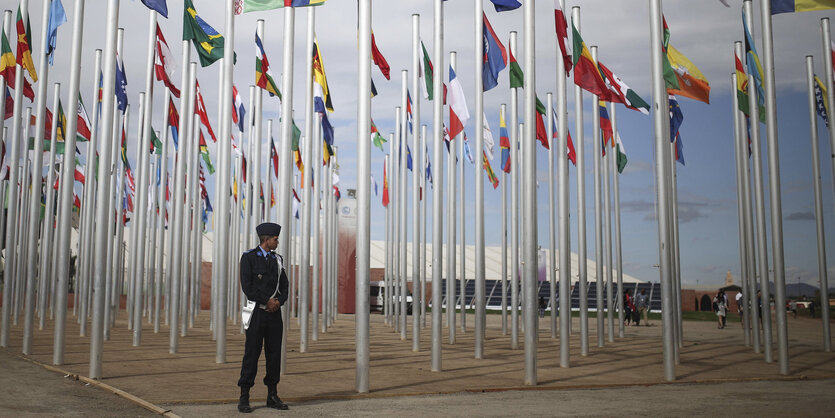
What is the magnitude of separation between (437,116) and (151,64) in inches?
313

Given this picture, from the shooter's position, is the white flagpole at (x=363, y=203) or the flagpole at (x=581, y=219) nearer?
the white flagpole at (x=363, y=203)

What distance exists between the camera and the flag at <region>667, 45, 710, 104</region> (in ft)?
48.3

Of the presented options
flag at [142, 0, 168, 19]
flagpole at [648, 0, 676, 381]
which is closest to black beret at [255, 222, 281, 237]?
flagpole at [648, 0, 676, 381]

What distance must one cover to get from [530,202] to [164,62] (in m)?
10.8

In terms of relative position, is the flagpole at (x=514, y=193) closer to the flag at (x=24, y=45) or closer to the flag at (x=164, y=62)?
the flag at (x=164, y=62)

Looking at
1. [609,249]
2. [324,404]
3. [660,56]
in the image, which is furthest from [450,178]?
[324,404]

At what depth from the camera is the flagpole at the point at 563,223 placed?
13.2m

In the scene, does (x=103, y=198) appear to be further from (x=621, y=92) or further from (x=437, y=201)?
(x=621, y=92)

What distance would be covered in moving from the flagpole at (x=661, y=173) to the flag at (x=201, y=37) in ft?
29.2

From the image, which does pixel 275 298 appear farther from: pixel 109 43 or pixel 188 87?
pixel 188 87

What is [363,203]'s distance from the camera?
10367mm

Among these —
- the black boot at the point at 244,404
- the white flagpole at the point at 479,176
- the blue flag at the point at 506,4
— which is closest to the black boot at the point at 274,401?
the black boot at the point at 244,404

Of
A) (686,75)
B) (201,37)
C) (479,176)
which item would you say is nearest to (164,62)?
(201,37)

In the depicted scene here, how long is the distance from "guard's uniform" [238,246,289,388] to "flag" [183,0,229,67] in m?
8.26
